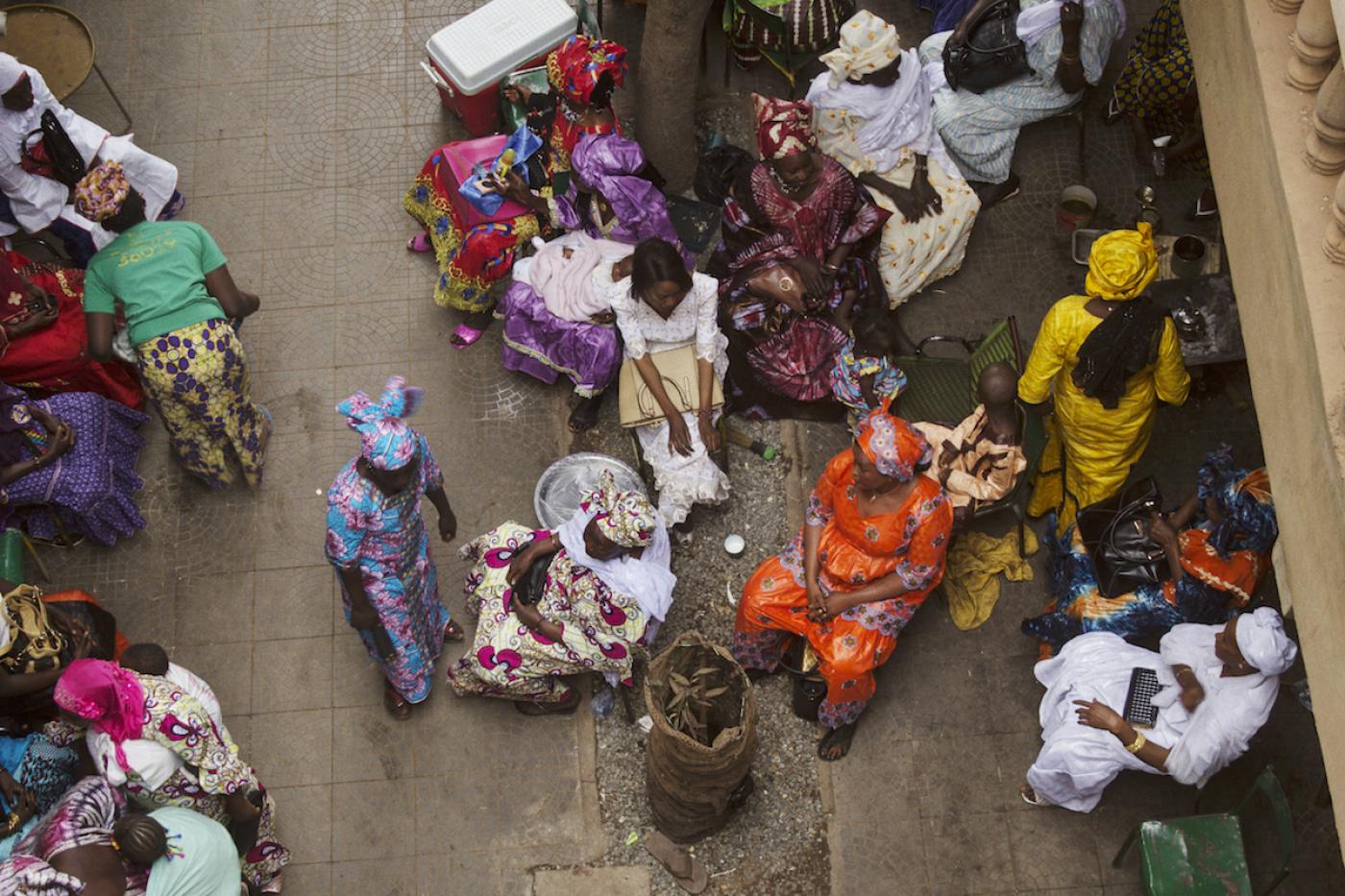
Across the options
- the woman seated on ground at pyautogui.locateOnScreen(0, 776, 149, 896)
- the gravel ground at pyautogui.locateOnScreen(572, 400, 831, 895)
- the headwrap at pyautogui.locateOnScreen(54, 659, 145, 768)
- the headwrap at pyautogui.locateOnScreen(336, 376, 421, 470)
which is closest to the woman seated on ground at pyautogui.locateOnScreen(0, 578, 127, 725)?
the headwrap at pyautogui.locateOnScreen(54, 659, 145, 768)

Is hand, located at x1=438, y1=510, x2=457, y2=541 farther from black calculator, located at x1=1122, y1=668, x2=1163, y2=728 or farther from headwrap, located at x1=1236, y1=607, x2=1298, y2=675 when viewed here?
headwrap, located at x1=1236, y1=607, x2=1298, y2=675

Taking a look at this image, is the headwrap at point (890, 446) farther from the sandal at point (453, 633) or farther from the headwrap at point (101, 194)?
the headwrap at point (101, 194)

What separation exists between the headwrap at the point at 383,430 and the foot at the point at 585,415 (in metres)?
2.16

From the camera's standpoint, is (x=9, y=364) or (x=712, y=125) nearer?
(x=9, y=364)

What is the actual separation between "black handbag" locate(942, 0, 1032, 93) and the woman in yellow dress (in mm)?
1861

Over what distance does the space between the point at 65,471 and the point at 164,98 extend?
3182 mm

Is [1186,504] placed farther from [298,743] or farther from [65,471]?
[65,471]

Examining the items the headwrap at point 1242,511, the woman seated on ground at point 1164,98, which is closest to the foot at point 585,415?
the headwrap at point 1242,511

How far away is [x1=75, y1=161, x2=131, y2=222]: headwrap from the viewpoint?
663 cm

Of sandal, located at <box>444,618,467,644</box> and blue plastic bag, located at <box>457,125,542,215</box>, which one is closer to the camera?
sandal, located at <box>444,618,467,644</box>

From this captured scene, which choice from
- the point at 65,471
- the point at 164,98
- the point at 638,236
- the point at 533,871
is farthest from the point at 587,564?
the point at 164,98

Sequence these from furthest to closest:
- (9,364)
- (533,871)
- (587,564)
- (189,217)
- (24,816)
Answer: (189,217) < (9,364) < (533,871) < (587,564) < (24,816)

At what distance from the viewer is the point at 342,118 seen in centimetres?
894

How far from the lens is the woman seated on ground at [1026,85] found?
8.16m
